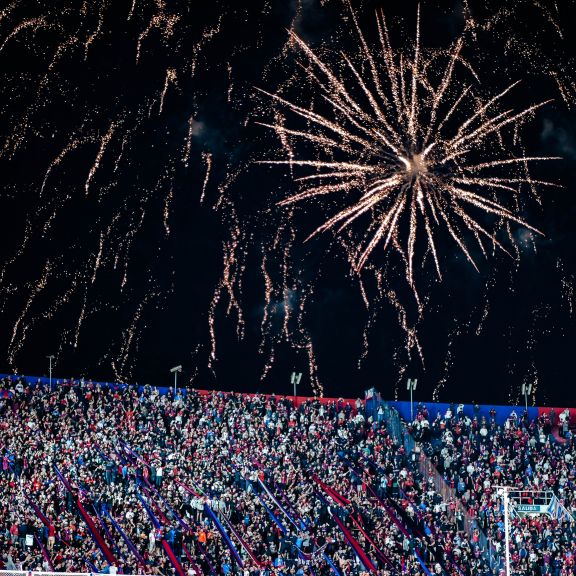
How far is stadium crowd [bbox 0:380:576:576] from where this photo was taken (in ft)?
129

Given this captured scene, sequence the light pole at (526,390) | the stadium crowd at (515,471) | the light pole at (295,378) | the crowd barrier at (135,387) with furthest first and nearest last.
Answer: the light pole at (295,378)
the light pole at (526,390)
the crowd barrier at (135,387)
the stadium crowd at (515,471)

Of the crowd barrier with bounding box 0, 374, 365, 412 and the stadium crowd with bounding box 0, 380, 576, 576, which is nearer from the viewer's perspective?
the stadium crowd with bounding box 0, 380, 576, 576

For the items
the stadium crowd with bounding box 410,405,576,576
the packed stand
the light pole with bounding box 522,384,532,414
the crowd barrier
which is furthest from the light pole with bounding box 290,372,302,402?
the light pole with bounding box 522,384,532,414

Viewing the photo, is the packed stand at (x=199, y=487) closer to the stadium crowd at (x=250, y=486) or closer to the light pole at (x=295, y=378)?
the stadium crowd at (x=250, y=486)

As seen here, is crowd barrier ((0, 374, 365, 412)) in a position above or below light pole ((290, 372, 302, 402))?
below

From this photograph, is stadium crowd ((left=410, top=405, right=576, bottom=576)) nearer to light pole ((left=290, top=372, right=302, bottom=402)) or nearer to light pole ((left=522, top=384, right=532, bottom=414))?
light pole ((left=522, top=384, right=532, bottom=414))

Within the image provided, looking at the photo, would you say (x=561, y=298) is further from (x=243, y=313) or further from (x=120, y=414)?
(x=120, y=414)

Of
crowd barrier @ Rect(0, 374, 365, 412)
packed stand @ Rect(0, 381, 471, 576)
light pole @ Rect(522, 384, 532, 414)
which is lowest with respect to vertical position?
packed stand @ Rect(0, 381, 471, 576)

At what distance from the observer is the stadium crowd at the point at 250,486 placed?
39188 mm

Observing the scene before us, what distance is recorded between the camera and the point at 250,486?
143ft

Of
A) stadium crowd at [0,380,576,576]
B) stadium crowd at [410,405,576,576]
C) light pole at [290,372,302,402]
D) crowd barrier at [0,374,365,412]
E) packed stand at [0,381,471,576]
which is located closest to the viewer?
packed stand at [0,381,471,576]

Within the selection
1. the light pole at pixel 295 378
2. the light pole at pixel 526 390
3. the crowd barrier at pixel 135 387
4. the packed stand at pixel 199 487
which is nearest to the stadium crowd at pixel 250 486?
the packed stand at pixel 199 487

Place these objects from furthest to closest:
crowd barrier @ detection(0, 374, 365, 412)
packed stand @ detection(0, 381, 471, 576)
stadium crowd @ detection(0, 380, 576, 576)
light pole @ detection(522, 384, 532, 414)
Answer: light pole @ detection(522, 384, 532, 414) → crowd barrier @ detection(0, 374, 365, 412) → stadium crowd @ detection(0, 380, 576, 576) → packed stand @ detection(0, 381, 471, 576)

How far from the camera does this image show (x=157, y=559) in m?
38.6
